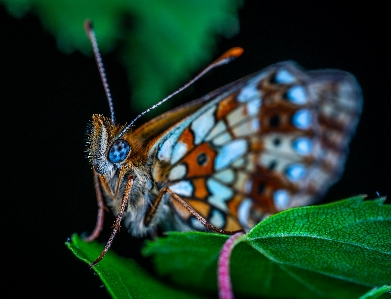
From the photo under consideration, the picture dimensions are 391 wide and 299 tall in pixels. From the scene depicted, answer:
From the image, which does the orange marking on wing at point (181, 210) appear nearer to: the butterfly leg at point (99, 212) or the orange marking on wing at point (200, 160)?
the orange marking on wing at point (200, 160)

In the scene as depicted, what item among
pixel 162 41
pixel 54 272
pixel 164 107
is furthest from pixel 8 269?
pixel 162 41

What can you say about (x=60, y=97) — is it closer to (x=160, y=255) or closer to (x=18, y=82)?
(x=18, y=82)

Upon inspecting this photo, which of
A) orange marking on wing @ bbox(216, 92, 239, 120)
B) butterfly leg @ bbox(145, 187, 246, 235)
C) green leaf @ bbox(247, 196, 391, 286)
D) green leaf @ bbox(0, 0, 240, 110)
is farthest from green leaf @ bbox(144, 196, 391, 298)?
green leaf @ bbox(0, 0, 240, 110)

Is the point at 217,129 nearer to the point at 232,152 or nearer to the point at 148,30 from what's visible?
the point at 232,152

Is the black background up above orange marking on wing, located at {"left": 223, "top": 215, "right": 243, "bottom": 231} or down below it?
above

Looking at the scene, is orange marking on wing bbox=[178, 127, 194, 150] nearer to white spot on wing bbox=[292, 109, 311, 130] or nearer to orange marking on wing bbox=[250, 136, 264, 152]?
orange marking on wing bbox=[250, 136, 264, 152]

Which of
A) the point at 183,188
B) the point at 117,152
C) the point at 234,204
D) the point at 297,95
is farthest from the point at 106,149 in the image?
the point at 297,95
